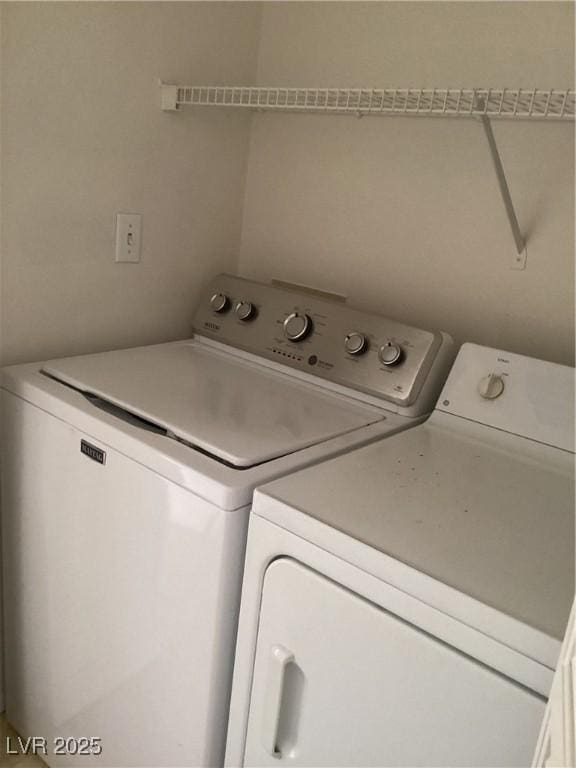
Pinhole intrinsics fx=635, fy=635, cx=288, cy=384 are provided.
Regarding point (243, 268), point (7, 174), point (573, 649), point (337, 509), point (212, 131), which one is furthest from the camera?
point (243, 268)

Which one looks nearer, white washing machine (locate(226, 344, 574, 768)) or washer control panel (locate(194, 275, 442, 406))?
→ white washing machine (locate(226, 344, 574, 768))

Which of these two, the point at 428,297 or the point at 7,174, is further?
the point at 428,297

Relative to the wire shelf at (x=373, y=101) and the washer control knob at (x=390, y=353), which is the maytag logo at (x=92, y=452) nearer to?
the washer control knob at (x=390, y=353)

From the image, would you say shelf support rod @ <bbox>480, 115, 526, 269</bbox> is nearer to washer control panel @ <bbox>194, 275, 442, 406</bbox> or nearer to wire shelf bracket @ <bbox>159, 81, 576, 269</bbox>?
wire shelf bracket @ <bbox>159, 81, 576, 269</bbox>

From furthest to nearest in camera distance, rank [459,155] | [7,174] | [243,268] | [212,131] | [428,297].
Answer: [243,268] → [212,131] → [428,297] → [459,155] → [7,174]

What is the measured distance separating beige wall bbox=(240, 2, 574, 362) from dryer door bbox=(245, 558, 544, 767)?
2.74 ft

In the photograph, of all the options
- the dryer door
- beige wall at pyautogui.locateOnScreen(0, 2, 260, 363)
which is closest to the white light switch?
beige wall at pyautogui.locateOnScreen(0, 2, 260, 363)

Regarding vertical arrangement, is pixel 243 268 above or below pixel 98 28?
below

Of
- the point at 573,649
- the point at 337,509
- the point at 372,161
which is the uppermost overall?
the point at 372,161

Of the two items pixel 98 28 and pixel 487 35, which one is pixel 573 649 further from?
pixel 98 28

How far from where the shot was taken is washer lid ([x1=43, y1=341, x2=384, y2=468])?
1.14m

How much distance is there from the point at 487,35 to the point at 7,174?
42.7 inches

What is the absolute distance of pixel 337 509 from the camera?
3.10 ft

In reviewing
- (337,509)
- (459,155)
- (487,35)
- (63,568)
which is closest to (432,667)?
(337,509)
